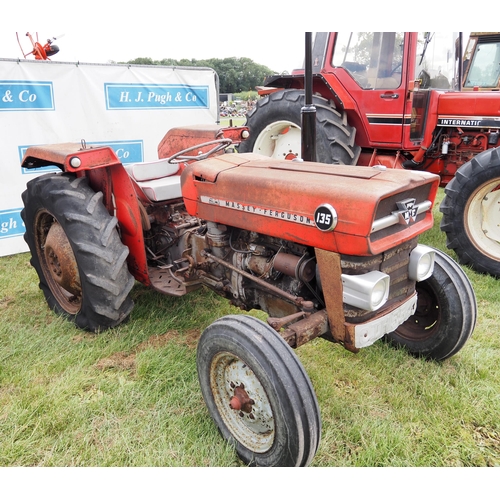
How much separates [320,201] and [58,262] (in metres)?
2.01

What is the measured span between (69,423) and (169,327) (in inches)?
41.2

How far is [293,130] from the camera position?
498 centimetres

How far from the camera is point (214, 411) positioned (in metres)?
2.18

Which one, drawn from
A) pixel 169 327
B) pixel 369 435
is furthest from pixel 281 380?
pixel 169 327

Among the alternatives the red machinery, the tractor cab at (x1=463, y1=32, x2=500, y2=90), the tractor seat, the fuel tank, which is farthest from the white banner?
the tractor cab at (x1=463, y1=32, x2=500, y2=90)

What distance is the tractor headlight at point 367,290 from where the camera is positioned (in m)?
1.92

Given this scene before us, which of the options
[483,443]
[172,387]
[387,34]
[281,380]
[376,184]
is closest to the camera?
[281,380]

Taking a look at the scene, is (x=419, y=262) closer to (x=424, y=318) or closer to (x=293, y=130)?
(x=424, y=318)

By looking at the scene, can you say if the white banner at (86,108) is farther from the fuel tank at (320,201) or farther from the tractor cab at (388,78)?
the fuel tank at (320,201)

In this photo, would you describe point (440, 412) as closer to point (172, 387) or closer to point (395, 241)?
point (395, 241)

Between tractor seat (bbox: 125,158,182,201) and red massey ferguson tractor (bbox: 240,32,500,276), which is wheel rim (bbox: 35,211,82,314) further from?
red massey ferguson tractor (bbox: 240,32,500,276)

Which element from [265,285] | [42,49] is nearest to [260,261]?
[265,285]

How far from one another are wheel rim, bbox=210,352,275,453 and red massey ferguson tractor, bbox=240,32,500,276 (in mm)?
2985

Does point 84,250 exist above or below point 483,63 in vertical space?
below
